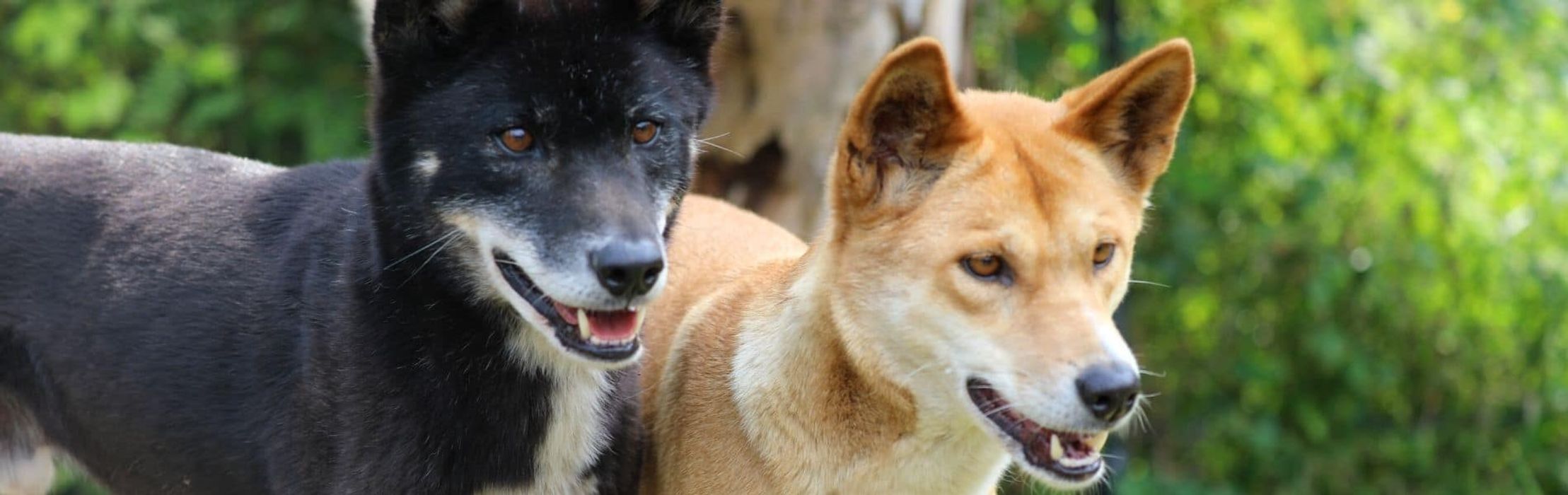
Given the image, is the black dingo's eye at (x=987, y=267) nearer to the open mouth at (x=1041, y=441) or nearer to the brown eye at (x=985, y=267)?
the brown eye at (x=985, y=267)

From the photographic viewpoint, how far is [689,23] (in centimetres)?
343

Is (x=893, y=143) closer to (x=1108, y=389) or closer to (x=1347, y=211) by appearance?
(x=1108, y=389)

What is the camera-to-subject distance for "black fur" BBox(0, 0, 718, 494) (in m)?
3.12

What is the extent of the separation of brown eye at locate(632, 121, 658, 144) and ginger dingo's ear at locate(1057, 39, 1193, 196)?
0.88 metres

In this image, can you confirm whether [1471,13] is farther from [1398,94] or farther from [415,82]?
[415,82]

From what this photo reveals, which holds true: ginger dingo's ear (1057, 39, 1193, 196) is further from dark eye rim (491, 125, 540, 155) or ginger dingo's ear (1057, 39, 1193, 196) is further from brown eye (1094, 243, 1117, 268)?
dark eye rim (491, 125, 540, 155)

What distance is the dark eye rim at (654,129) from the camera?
321 cm

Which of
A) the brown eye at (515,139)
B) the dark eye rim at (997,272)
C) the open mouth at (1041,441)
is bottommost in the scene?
the open mouth at (1041,441)

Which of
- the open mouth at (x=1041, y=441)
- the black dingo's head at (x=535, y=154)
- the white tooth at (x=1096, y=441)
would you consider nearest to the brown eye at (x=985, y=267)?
the open mouth at (x=1041, y=441)

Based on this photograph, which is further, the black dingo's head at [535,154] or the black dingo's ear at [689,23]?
the black dingo's ear at [689,23]

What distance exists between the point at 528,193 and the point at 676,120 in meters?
0.40

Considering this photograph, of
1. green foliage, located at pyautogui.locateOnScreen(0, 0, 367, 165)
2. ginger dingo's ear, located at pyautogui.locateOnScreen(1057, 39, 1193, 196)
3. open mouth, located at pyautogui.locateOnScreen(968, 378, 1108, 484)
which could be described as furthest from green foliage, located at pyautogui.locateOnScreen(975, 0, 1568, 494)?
open mouth, located at pyautogui.locateOnScreen(968, 378, 1108, 484)

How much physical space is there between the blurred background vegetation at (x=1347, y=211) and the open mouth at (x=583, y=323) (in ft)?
12.4

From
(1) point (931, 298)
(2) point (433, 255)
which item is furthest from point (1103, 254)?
(2) point (433, 255)
